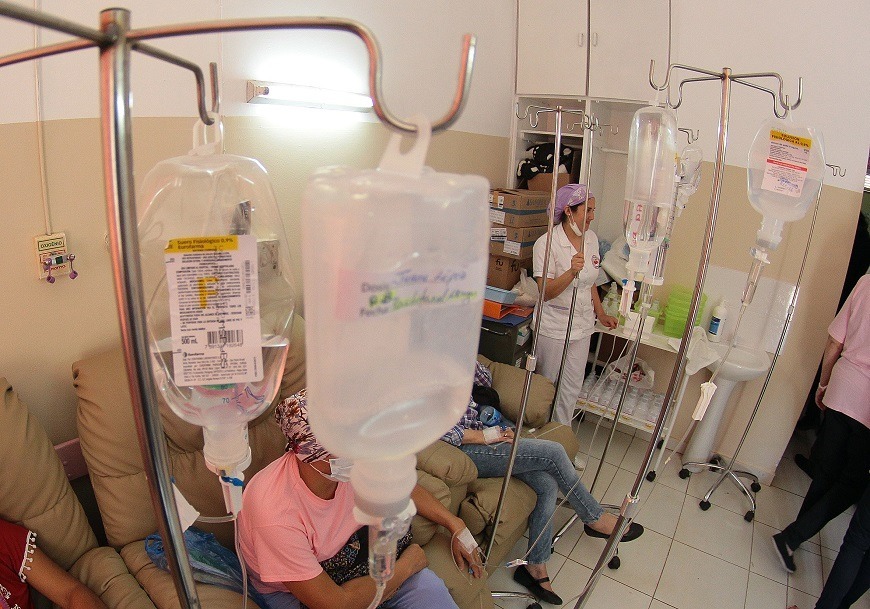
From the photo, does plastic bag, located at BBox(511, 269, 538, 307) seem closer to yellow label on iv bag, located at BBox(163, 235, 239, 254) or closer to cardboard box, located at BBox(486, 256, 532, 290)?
cardboard box, located at BBox(486, 256, 532, 290)

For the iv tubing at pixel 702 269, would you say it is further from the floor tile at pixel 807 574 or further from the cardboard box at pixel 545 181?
the cardboard box at pixel 545 181

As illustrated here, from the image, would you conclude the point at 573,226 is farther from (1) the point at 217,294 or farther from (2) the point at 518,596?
(1) the point at 217,294

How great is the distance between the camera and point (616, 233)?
354 centimetres

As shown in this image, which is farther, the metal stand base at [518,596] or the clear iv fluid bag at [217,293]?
the metal stand base at [518,596]

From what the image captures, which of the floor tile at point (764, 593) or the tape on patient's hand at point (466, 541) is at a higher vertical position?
the tape on patient's hand at point (466, 541)

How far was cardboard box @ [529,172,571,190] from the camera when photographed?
135 inches

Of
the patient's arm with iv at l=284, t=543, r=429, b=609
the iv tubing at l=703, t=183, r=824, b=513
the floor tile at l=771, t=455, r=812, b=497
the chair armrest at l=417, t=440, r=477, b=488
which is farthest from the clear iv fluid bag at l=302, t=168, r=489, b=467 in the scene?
the floor tile at l=771, t=455, r=812, b=497

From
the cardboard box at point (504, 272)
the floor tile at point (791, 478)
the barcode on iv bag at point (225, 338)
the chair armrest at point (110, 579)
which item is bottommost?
the floor tile at point (791, 478)

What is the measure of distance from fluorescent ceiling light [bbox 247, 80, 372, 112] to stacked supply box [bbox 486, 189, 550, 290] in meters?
1.09

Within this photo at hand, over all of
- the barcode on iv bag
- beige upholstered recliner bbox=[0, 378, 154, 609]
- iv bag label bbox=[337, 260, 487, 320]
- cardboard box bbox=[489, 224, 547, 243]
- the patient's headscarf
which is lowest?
beige upholstered recliner bbox=[0, 378, 154, 609]

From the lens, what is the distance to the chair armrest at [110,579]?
1.41 meters

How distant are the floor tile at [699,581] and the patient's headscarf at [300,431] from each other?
177 cm

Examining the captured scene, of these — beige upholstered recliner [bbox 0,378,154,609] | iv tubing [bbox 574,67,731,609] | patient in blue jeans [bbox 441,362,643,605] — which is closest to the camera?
iv tubing [bbox 574,67,731,609]

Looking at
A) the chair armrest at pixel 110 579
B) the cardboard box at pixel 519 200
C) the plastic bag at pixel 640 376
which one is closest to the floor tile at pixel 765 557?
the plastic bag at pixel 640 376
